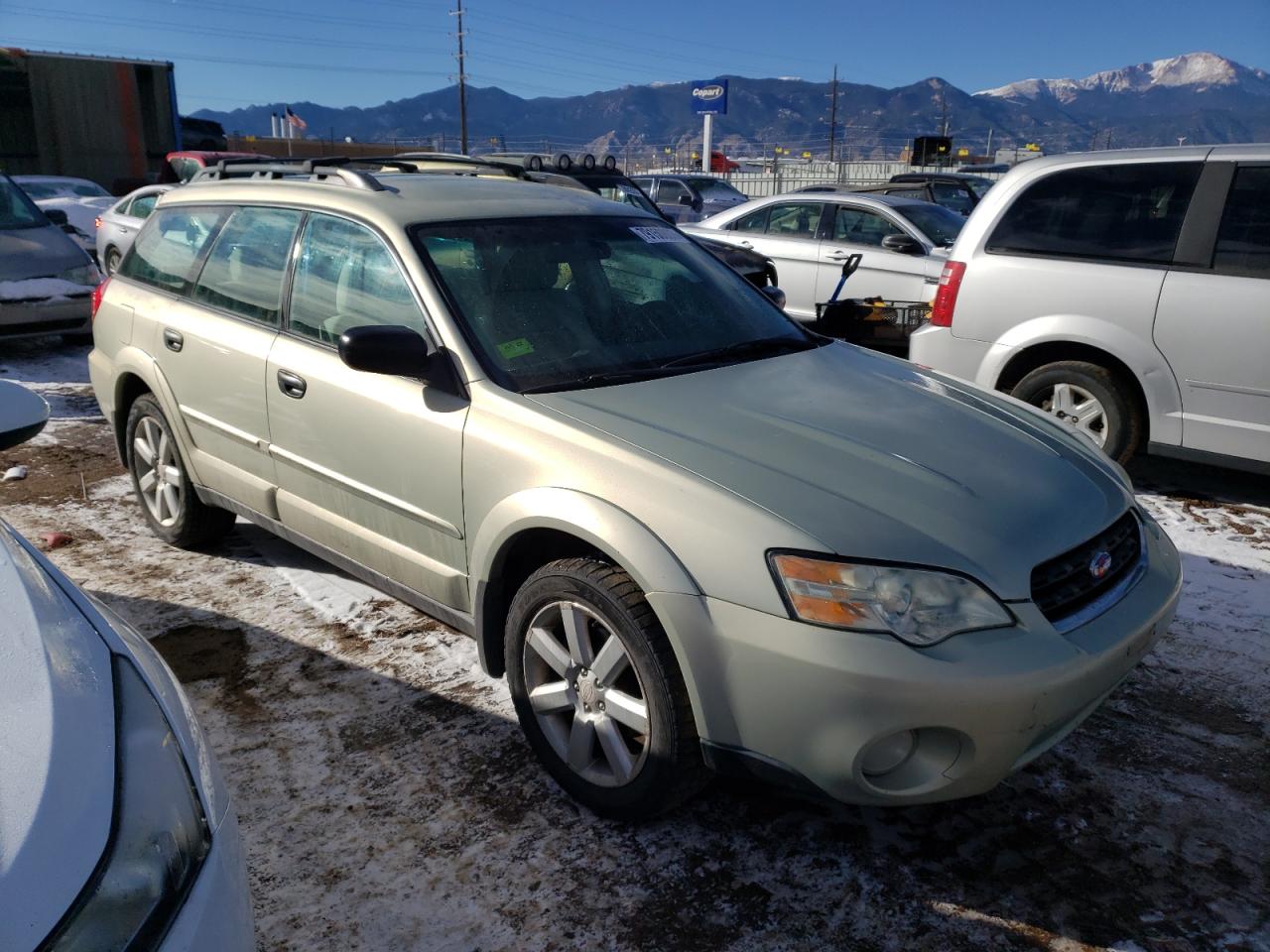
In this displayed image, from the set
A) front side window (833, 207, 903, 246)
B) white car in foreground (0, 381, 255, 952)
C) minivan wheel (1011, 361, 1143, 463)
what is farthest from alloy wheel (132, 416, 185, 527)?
front side window (833, 207, 903, 246)

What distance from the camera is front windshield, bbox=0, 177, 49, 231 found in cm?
909

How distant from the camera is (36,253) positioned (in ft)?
29.0


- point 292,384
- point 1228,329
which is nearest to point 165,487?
point 292,384

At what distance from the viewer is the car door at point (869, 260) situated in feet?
29.1

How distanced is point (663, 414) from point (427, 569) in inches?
37.4

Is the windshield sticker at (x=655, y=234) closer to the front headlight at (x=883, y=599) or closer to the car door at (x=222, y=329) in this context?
the car door at (x=222, y=329)

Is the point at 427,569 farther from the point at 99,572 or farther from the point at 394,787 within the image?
the point at 99,572

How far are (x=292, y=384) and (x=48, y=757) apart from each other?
2.25 m

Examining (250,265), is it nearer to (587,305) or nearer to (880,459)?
(587,305)

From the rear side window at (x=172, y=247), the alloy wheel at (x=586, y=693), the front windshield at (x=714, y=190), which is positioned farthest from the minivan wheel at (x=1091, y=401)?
the front windshield at (x=714, y=190)

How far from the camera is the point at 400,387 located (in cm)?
311

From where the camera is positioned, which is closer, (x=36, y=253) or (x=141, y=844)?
(x=141, y=844)

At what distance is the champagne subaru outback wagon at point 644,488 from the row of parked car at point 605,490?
0.04 ft

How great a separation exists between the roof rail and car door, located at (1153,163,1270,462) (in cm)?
390
